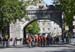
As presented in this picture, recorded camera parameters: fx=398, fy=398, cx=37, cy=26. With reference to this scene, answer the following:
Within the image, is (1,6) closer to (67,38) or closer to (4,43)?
(4,43)

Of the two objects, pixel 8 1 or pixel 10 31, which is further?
pixel 10 31

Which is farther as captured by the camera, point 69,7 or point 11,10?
point 11,10

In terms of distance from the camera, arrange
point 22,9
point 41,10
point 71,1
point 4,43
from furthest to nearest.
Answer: point 41,10
point 4,43
point 22,9
point 71,1

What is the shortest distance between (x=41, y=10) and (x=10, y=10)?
57.9ft

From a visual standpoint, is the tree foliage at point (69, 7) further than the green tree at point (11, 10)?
No

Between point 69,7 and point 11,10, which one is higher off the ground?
point 69,7

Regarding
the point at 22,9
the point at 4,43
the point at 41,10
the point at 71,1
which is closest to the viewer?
the point at 71,1

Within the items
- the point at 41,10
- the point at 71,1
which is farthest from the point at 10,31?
the point at 71,1

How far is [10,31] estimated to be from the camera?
6925 cm

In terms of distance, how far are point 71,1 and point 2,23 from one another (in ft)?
34.7

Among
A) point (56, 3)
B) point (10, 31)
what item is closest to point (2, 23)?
point (56, 3)

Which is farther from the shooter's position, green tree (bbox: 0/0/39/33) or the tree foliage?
green tree (bbox: 0/0/39/33)

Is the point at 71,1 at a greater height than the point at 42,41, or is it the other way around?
the point at 71,1

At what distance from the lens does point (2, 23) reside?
177 feet
